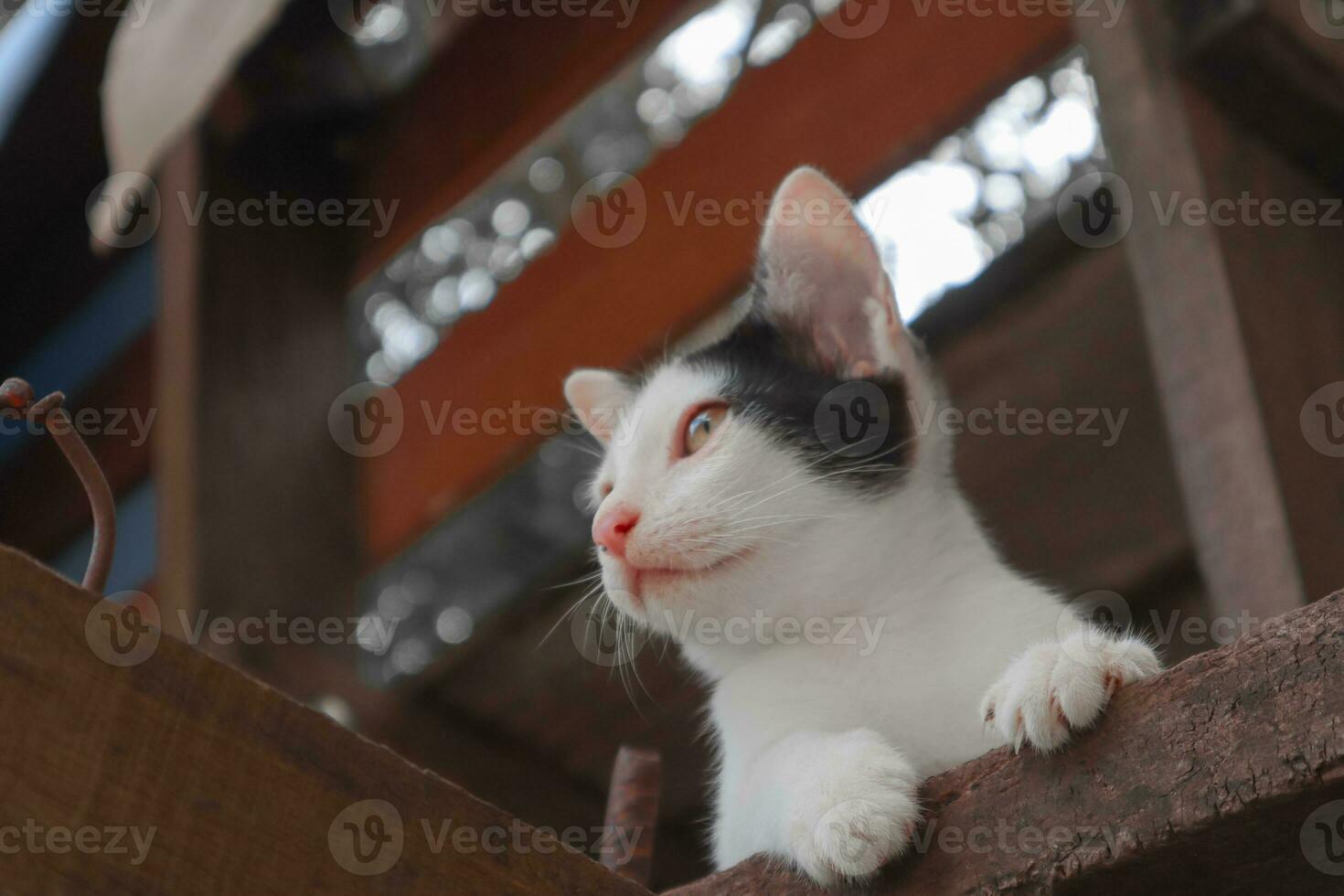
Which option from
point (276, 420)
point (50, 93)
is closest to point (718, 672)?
point (276, 420)

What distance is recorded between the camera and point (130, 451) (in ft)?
13.7

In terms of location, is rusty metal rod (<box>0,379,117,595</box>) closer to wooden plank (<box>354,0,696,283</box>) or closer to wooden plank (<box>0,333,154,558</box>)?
wooden plank (<box>354,0,696,283</box>)

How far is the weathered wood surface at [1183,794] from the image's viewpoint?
1.06m

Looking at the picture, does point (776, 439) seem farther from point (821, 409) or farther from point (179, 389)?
point (179, 389)

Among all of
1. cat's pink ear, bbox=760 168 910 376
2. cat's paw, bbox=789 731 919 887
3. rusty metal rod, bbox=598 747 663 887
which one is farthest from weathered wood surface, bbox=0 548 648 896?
cat's pink ear, bbox=760 168 910 376

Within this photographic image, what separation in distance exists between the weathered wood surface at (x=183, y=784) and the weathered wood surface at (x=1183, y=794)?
1.39 ft

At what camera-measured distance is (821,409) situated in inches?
77.1

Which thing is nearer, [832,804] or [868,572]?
[832,804]

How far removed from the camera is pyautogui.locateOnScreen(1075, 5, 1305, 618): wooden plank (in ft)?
6.07

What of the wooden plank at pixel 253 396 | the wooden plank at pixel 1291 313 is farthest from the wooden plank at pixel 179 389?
the wooden plank at pixel 1291 313

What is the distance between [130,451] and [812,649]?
3.00 m

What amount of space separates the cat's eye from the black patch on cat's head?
2 centimetres

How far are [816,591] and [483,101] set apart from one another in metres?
2.01

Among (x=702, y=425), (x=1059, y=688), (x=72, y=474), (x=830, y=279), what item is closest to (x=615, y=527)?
(x=702, y=425)
